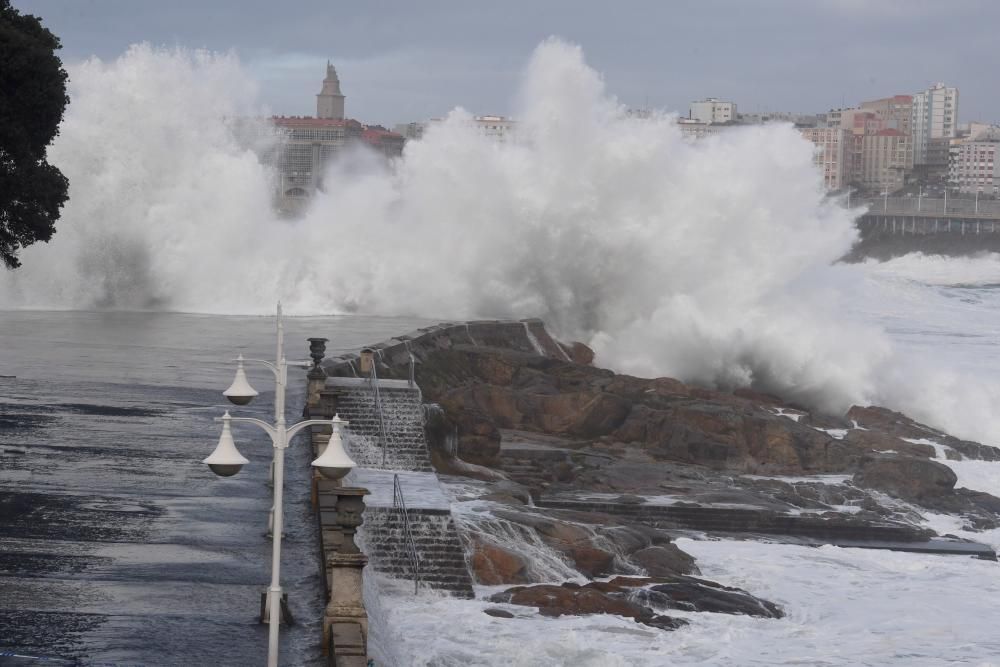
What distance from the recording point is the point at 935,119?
19325cm

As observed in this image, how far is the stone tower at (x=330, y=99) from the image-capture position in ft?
514

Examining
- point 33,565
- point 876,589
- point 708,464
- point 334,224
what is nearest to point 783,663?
point 876,589

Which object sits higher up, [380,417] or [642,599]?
[380,417]

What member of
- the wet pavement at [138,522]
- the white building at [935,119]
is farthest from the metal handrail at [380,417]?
the white building at [935,119]

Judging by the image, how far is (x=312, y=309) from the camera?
121 feet

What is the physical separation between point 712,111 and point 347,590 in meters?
174

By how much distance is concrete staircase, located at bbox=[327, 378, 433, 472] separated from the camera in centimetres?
1772

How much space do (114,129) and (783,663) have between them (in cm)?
2955

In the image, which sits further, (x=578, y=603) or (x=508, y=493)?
(x=508, y=493)

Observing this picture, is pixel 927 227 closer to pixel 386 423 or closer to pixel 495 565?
pixel 386 423

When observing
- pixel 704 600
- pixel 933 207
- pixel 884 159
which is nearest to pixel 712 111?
pixel 884 159

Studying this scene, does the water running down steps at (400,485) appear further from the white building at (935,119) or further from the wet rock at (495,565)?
the white building at (935,119)

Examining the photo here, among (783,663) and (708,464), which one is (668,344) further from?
(783,663)

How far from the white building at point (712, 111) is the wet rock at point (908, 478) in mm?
159782
